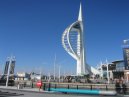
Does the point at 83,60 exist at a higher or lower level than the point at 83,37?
lower

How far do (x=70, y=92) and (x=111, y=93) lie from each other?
6553 mm

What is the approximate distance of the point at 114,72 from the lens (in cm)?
13138

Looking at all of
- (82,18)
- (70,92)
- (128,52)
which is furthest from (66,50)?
(70,92)

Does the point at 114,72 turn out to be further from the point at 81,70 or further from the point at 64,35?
Result: the point at 64,35

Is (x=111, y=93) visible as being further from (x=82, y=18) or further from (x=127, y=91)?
(x=82, y=18)

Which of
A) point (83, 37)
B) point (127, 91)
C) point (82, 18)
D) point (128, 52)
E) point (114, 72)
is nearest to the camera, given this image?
point (127, 91)

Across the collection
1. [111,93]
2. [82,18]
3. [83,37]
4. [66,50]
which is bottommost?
[111,93]

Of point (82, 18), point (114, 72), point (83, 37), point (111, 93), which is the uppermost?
point (82, 18)

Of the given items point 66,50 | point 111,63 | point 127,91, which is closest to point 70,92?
A: point 127,91

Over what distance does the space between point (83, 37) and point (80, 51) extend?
34.6 feet

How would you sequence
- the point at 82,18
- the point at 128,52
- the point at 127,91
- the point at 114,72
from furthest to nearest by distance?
the point at 82,18
the point at 114,72
the point at 128,52
the point at 127,91

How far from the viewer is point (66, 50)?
432 feet

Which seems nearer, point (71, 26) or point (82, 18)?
point (71, 26)

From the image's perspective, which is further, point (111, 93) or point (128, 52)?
point (128, 52)
